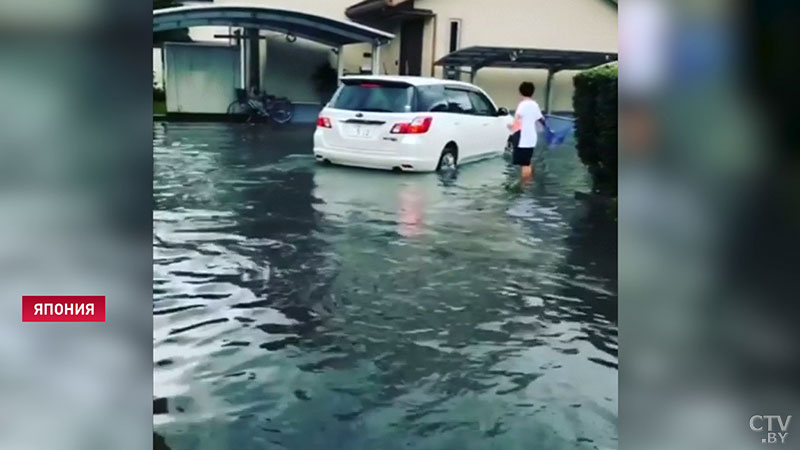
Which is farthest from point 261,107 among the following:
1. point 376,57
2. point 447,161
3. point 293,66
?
point 447,161

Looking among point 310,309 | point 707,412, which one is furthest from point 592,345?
point 310,309

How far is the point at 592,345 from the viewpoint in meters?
2.91

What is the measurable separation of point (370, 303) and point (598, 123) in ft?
3.49

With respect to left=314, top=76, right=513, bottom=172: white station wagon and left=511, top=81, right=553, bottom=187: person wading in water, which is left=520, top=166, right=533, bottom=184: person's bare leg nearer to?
left=511, top=81, right=553, bottom=187: person wading in water

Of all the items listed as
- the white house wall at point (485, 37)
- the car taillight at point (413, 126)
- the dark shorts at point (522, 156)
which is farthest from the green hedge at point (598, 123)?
the car taillight at point (413, 126)

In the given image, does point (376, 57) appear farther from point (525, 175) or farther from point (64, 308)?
point (64, 308)

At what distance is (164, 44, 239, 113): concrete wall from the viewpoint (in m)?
2.80

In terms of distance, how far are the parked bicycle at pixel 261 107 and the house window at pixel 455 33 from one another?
632mm

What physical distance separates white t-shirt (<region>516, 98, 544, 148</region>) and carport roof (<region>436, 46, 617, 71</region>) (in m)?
0.14

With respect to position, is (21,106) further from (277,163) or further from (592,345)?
(592,345)

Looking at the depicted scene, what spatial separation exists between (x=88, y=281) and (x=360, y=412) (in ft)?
3.32

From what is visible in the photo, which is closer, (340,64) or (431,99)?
(340,64)

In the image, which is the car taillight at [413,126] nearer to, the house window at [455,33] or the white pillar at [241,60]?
the house window at [455,33]

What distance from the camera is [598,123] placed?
2.96 meters
